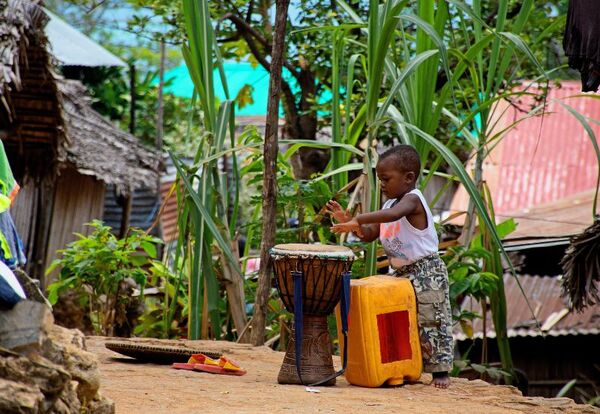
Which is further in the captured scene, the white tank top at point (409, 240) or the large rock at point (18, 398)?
the white tank top at point (409, 240)

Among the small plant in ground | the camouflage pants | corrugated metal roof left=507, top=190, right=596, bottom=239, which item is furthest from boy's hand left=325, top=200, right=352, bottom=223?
corrugated metal roof left=507, top=190, right=596, bottom=239

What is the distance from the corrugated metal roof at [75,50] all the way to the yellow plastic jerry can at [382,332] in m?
10.3

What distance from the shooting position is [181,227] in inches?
230

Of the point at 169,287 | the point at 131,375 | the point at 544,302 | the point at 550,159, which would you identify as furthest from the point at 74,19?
the point at 131,375

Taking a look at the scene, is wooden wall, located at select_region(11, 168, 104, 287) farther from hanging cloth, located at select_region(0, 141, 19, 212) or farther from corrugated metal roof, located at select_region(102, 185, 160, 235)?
hanging cloth, located at select_region(0, 141, 19, 212)

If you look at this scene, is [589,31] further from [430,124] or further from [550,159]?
[550,159]

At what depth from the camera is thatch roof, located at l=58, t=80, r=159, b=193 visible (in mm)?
11852

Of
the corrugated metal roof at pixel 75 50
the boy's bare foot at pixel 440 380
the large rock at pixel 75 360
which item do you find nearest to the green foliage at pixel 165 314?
the boy's bare foot at pixel 440 380

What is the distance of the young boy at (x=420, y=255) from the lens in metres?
4.75

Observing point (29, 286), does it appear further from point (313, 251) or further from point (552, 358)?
point (552, 358)

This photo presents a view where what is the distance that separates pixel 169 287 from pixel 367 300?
8.18ft

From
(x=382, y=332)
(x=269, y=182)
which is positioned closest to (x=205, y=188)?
(x=269, y=182)

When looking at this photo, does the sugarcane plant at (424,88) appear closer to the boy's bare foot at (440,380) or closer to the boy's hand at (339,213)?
the boy's hand at (339,213)

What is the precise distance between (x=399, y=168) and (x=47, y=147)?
4.91 metres
